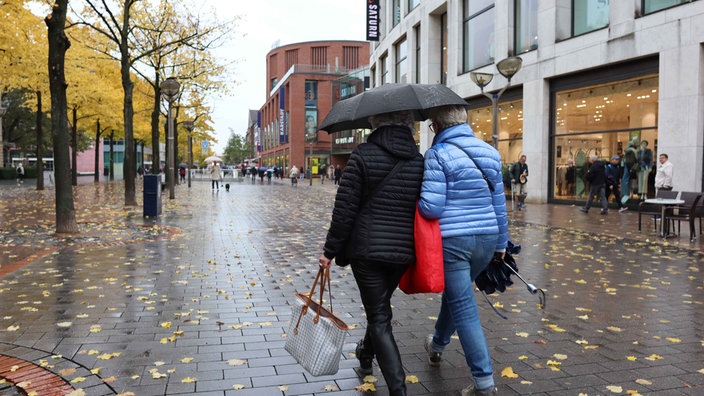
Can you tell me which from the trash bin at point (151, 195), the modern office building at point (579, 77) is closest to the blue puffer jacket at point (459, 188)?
the trash bin at point (151, 195)

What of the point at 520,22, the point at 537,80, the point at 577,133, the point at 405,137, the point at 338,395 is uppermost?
the point at 520,22

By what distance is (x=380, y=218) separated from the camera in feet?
10.5

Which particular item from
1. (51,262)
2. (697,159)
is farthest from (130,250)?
(697,159)

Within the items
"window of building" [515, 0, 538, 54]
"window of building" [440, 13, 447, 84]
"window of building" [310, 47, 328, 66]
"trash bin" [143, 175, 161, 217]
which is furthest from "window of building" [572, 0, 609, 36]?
"window of building" [310, 47, 328, 66]

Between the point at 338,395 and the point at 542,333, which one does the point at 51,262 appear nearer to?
the point at 338,395

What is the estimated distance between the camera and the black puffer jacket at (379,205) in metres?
3.18

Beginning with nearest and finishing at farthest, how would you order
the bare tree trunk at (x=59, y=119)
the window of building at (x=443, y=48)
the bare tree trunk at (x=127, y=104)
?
1. the bare tree trunk at (x=59, y=119)
2. the bare tree trunk at (x=127, y=104)
3. the window of building at (x=443, y=48)

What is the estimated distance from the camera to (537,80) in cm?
2089

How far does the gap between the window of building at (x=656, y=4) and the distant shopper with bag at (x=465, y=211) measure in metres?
15.3

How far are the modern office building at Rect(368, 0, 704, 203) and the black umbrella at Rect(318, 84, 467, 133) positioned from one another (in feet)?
47.3

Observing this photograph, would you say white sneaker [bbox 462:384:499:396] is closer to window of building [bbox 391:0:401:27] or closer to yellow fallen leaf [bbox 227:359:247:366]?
yellow fallen leaf [bbox 227:359:247:366]

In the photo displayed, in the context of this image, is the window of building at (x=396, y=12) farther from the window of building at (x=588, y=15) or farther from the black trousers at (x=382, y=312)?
the black trousers at (x=382, y=312)

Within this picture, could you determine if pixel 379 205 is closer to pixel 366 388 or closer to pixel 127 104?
pixel 366 388

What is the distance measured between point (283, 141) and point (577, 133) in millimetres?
61086
